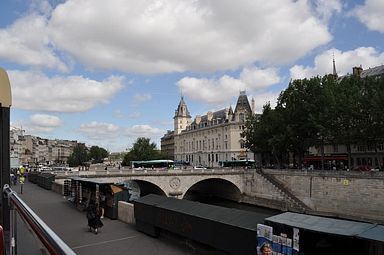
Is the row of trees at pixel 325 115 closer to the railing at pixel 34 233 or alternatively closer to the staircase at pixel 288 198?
the staircase at pixel 288 198

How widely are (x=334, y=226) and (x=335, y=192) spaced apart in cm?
4166

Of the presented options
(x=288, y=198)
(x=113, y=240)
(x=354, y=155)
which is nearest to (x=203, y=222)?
(x=113, y=240)

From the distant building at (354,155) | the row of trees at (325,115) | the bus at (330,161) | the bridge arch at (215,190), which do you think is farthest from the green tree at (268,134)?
the bus at (330,161)

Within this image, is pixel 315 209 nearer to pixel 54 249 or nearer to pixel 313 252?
pixel 313 252

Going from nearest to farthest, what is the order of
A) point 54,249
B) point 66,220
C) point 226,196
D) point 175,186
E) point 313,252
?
point 54,249 → point 313,252 → point 66,220 → point 175,186 → point 226,196

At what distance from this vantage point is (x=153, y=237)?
1609 cm

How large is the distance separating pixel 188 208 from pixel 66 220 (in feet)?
25.9

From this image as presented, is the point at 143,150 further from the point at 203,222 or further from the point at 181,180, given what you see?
the point at 203,222

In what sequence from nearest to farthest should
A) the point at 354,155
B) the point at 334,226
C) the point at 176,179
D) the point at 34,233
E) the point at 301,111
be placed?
the point at 34,233 < the point at 334,226 < the point at 176,179 < the point at 301,111 < the point at 354,155

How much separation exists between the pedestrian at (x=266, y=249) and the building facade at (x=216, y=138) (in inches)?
3723

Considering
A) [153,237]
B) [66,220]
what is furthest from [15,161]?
[153,237]

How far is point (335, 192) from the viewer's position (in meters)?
49.4

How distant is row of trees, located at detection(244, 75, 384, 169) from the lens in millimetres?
52484

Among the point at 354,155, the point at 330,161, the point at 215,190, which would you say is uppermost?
the point at 354,155
